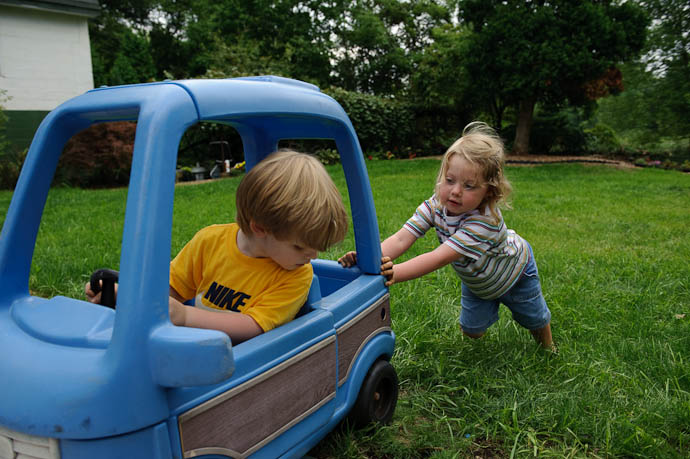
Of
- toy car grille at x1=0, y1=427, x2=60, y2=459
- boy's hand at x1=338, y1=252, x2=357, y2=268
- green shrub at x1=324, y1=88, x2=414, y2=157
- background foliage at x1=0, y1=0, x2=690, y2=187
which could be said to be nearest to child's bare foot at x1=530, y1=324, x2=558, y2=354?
boy's hand at x1=338, y1=252, x2=357, y2=268

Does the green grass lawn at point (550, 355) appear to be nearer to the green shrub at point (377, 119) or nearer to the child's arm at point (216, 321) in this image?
the child's arm at point (216, 321)

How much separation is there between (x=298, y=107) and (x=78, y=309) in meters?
0.76

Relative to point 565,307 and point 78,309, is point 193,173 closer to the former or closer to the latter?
point 565,307

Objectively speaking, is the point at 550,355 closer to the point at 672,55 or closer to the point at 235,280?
the point at 235,280

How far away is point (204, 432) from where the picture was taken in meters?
1.10

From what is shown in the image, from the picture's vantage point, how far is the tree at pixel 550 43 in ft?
36.0

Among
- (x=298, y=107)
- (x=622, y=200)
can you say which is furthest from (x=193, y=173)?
(x=298, y=107)

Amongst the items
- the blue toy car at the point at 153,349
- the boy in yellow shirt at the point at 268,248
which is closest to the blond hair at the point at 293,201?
the boy in yellow shirt at the point at 268,248

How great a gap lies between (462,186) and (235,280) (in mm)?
999

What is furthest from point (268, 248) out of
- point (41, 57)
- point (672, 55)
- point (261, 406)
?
point (672, 55)

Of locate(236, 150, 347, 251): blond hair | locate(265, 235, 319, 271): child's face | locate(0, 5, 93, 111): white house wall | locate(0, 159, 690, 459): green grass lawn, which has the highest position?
locate(0, 5, 93, 111): white house wall

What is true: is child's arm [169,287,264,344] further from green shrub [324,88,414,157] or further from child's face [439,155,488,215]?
green shrub [324,88,414,157]

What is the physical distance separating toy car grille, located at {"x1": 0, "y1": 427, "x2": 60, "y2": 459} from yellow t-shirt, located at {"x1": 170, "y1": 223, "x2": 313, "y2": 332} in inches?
21.0

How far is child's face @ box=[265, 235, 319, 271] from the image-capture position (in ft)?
4.51
